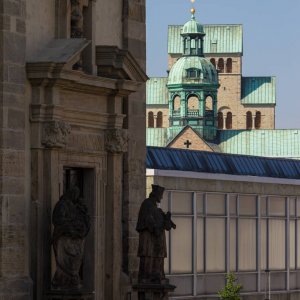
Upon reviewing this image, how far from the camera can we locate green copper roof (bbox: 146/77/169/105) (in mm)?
183625

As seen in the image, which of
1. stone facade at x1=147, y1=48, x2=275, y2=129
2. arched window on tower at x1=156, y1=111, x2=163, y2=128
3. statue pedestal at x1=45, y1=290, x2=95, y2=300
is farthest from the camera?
stone facade at x1=147, y1=48, x2=275, y2=129

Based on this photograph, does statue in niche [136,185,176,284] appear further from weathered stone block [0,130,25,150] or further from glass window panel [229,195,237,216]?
glass window panel [229,195,237,216]

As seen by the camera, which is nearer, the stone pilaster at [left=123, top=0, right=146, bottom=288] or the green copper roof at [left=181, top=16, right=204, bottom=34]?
the stone pilaster at [left=123, top=0, right=146, bottom=288]

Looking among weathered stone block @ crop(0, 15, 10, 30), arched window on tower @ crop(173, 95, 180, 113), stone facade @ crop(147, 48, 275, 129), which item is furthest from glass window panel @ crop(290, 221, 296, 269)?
stone facade @ crop(147, 48, 275, 129)

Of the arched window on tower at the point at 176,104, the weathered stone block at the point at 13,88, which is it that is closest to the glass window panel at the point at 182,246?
the weathered stone block at the point at 13,88

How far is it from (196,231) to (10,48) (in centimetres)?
2202

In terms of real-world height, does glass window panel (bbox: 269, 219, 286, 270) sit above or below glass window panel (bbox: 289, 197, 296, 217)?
below

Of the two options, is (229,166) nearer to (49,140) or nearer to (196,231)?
(196,231)

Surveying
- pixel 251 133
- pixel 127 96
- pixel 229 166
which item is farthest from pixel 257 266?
pixel 251 133

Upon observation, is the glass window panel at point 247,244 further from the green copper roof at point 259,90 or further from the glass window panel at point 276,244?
the green copper roof at point 259,90

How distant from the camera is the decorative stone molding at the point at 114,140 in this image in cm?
2855

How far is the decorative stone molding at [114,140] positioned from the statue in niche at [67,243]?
2.49 metres

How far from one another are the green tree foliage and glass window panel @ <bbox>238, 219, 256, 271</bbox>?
2080 mm

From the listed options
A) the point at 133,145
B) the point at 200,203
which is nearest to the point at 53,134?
the point at 133,145
